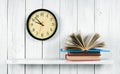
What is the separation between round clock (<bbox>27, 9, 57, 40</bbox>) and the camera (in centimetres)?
157

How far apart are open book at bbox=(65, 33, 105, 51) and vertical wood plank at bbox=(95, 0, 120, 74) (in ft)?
0.37

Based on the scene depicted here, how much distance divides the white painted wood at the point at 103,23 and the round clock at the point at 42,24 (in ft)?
0.88

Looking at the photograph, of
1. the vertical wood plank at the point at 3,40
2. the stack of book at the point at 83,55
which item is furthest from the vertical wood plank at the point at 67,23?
the vertical wood plank at the point at 3,40

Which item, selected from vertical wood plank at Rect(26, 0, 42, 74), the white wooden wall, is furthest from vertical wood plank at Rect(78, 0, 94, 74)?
vertical wood plank at Rect(26, 0, 42, 74)

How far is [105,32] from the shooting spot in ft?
5.26

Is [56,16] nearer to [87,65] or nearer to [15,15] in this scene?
[15,15]

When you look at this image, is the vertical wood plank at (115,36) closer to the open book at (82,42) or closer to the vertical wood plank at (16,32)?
the open book at (82,42)

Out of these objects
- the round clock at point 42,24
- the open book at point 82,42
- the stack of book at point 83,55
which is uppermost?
the round clock at point 42,24

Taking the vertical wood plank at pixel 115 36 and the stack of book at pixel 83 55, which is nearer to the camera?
the stack of book at pixel 83 55

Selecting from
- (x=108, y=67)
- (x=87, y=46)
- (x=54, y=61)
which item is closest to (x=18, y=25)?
(x=54, y=61)

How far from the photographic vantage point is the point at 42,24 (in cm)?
157

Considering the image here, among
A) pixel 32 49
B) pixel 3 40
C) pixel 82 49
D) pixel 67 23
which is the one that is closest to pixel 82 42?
pixel 82 49

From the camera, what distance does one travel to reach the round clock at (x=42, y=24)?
5.14 feet

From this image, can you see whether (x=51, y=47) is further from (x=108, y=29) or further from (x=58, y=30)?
(x=108, y=29)
